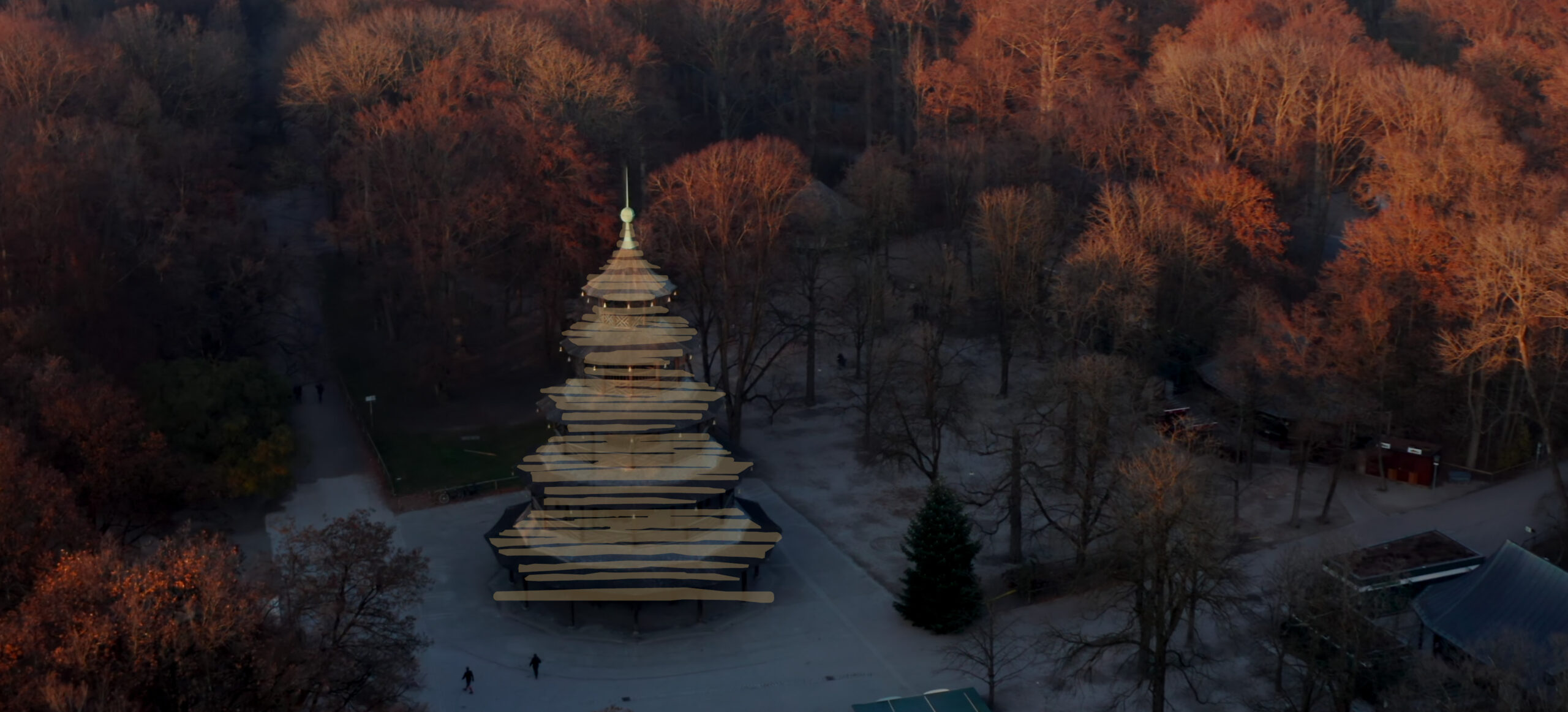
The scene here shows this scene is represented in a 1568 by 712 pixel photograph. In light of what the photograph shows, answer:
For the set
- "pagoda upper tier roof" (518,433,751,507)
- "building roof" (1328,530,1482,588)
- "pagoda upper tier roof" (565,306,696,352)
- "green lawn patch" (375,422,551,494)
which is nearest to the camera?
"building roof" (1328,530,1482,588)

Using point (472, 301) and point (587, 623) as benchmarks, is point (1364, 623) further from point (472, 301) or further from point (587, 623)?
point (472, 301)

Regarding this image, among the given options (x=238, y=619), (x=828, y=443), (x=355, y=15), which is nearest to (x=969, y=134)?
(x=828, y=443)

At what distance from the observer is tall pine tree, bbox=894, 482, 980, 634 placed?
2606 centimetres

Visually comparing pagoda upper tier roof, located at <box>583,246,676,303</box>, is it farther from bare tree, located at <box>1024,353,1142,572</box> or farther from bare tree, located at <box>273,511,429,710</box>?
bare tree, located at <box>1024,353,1142,572</box>

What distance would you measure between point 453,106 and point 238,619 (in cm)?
2680

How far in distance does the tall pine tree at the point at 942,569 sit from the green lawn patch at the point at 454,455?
11691 millimetres

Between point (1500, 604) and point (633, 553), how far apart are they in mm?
15578

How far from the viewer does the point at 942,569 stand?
2609 cm

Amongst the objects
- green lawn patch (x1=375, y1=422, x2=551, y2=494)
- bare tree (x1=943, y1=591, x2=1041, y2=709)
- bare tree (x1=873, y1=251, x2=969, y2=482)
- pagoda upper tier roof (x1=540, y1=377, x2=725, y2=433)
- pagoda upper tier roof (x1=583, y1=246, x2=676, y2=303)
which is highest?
pagoda upper tier roof (x1=583, y1=246, x2=676, y2=303)

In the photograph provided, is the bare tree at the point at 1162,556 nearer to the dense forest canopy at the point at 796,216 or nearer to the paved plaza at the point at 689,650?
the paved plaza at the point at 689,650

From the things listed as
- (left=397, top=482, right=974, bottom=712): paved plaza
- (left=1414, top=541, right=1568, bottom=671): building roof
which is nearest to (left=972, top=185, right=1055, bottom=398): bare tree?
(left=397, top=482, right=974, bottom=712): paved plaza

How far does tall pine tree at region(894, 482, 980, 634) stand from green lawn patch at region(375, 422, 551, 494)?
1169cm

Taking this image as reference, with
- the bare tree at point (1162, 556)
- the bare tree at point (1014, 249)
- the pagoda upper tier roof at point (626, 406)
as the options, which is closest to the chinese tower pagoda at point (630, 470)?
the pagoda upper tier roof at point (626, 406)

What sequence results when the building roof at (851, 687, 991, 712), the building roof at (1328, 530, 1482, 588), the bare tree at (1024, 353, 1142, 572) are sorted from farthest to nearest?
1. the bare tree at (1024, 353, 1142, 572)
2. the building roof at (1328, 530, 1482, 588)
3. the building roof at (851, 687, 991, 712)
